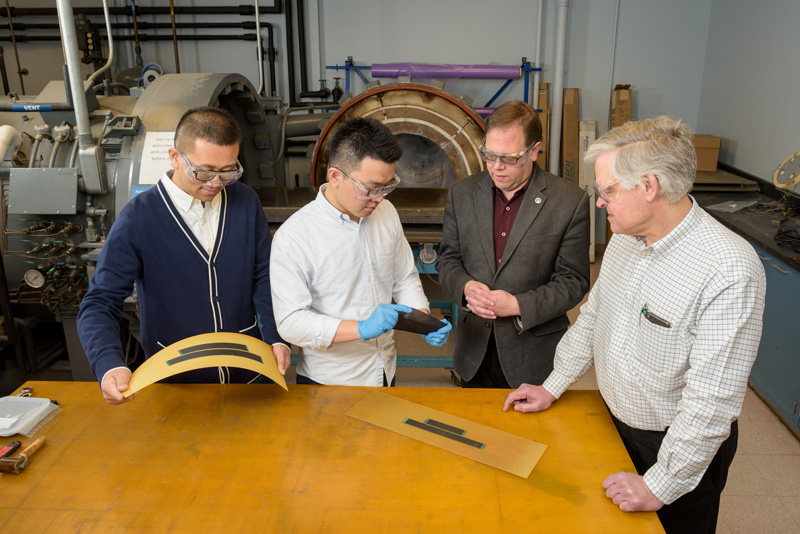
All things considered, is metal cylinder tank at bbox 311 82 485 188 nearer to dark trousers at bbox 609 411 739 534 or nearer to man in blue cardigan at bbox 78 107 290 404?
man in blue cardigan at bbox 78 107 290 404

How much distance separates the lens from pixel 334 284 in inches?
64.5

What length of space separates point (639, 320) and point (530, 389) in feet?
1.21

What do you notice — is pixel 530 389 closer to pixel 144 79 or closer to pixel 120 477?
pixel 120 477

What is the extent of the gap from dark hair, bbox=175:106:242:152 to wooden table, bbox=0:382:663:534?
2.36 feet

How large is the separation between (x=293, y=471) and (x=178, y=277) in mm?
716

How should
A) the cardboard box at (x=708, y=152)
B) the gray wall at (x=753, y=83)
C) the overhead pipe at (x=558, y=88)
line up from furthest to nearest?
the overhead pipe at (x=558, y=88)
the cardboard box at (x=708, y=152)
the gray wall at (x=753, y=83)

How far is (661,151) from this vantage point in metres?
1.22

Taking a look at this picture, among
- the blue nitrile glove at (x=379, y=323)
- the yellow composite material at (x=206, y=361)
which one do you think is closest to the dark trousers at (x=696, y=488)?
the blue nitrile glove at (x=379, y=323)

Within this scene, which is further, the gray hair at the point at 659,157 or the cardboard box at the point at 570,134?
the cardboard box at the point at 570,134

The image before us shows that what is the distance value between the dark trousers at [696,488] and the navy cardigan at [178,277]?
1.05 meters

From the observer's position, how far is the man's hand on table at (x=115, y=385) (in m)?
1.40

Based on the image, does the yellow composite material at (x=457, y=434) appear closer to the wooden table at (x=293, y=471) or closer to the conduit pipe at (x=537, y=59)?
the wooden table at (x=293, y=471)

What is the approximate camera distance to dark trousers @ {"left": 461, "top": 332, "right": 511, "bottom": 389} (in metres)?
2.03

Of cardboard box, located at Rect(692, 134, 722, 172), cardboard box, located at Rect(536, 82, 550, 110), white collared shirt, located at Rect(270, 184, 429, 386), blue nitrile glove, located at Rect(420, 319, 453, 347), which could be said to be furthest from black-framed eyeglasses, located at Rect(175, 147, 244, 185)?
cardboard box, located at Rect(536, 82, 550, 110)
